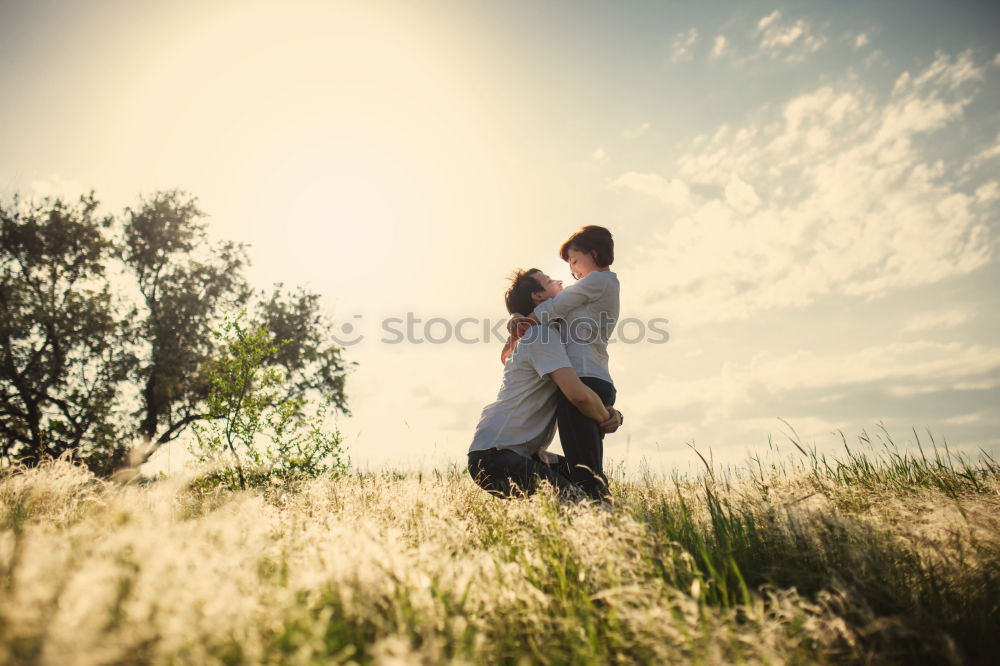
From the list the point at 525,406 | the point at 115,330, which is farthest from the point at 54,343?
the point at 525,406

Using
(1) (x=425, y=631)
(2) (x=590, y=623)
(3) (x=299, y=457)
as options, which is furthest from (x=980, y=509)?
(3) (x=299, y=457)

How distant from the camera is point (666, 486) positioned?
6898 millimetres

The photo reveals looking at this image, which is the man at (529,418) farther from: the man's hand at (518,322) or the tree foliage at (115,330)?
the tree foliage at (115,330)

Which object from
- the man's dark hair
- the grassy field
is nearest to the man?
the man's dark hair

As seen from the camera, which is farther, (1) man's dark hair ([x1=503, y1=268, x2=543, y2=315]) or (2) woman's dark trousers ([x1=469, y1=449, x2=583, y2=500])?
(1) man's dark hair ([x1=503, y1=268, x2=543, y2=315])

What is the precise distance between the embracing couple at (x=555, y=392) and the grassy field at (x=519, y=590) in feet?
2.71

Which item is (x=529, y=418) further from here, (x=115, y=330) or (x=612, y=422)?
(x=115, y=330)

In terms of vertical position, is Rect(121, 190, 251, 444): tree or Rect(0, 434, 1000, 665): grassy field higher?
Rect(121, 190, 251, 444): tree

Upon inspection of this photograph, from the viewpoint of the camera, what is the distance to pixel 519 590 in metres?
2.49

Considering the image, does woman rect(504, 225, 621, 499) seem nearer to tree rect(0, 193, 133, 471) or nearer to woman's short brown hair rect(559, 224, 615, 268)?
woman's short brown hair rect(559, 224, 615, 268)

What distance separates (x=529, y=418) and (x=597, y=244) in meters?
2.02

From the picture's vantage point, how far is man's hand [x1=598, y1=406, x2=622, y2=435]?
4945 mm

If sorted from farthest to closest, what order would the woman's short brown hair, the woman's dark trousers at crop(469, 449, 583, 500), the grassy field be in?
the woman's short brown hair → the woman's dark trousers at crop(469, 449, 583, 500) → the grassy field

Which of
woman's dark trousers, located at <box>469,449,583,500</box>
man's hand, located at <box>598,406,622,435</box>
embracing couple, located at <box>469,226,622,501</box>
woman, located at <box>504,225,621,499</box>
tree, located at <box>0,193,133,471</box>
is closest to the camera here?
woman's dark trousers, located at <box>469,449,583,500</box>
